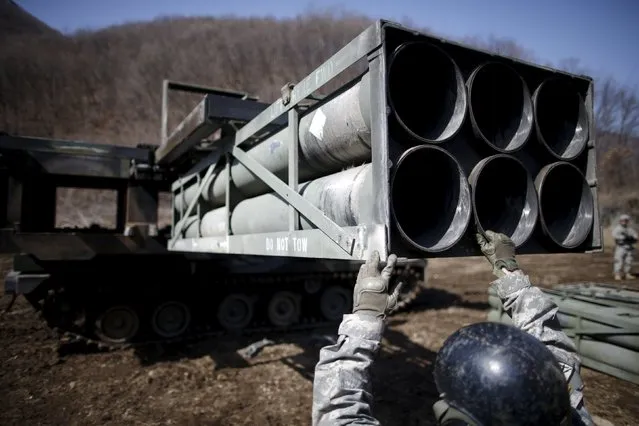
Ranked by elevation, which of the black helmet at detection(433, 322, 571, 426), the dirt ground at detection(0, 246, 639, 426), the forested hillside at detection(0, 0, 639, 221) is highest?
the forested hillside at detection(0, 0, 639, 221)

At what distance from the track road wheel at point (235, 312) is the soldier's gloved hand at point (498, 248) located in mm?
5737

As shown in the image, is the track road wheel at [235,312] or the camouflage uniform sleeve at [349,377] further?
the track road wheel at [235,312]

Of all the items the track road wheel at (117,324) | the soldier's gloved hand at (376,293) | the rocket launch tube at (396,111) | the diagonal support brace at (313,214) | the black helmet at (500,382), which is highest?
the rocket launch tube at (396,111)

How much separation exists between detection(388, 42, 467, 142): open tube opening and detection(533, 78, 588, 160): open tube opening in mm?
697

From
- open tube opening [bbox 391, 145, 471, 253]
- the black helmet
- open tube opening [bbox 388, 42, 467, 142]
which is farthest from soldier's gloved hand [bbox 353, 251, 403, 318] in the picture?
open tube opening [bbox 388, 42, 467, 142]

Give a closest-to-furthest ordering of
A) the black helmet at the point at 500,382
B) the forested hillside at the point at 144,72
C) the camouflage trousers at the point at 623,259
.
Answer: the black helmet at the point at 500,382 → the camouflage trousers at the point at 623,259 → the forested hillside at the point at 144,72

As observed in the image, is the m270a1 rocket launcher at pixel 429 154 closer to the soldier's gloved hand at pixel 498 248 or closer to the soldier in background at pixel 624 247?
the soldier's gloved hand at pixel 498 248

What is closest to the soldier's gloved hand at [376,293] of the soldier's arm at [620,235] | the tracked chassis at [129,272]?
the tracked chassis at [129,272]

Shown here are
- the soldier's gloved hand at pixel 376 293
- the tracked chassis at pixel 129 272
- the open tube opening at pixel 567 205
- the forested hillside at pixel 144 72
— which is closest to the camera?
the soldier's gloved hand at pixel 376 293

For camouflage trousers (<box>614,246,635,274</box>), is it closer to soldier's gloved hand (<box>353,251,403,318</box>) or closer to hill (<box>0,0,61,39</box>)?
soldier's gloved hand (<box>353,251,403,318</box>)

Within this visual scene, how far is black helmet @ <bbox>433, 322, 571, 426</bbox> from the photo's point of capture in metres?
1.50

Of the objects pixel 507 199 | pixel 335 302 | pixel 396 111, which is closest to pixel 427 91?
pixel 396 111

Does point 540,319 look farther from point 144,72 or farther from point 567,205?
point 144,72

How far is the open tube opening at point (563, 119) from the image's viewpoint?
2365 millimetres
